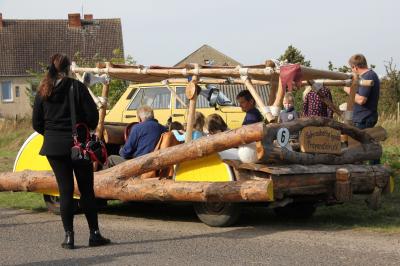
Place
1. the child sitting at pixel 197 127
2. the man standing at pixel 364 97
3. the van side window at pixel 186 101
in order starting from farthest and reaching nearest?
the van side window at pixel 186 101, the man standing at pixel 364 97, the child sitting at pixel 197 127

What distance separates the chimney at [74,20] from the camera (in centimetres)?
5909

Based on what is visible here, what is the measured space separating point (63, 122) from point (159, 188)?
1681 mm

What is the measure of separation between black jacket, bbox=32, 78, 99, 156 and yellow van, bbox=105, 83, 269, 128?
21.9 ft

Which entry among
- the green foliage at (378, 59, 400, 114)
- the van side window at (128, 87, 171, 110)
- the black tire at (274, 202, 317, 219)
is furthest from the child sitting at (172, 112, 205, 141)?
the green foliage at (378, 59, 400, 114)

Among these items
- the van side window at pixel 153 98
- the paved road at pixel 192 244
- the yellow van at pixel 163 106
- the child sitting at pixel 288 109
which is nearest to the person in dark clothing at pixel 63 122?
the paved road at pixel 192 244

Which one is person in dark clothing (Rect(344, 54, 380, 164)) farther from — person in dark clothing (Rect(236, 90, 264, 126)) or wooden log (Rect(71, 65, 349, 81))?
person in dark clothing (Rect(236, 90, 264, 126))

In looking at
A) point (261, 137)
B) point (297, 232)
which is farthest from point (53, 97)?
point (297, 232)

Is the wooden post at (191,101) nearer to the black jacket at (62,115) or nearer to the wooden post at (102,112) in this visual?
the wooden post at (102,112)

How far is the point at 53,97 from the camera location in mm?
7734

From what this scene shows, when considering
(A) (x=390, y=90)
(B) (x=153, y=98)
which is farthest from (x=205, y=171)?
(A) (x=390, y=90)

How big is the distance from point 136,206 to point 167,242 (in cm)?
332

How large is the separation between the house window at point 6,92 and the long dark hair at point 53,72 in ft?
175

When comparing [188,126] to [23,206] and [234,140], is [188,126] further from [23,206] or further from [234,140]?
[23,206]

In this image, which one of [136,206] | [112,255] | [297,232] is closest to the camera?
[112,255]
